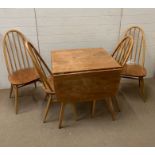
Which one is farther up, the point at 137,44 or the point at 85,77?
the point at 137,44

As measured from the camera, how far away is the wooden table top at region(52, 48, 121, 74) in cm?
171

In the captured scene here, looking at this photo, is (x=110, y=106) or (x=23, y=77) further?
(x=23, y=77)

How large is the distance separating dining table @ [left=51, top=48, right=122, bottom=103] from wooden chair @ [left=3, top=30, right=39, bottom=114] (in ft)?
1.62

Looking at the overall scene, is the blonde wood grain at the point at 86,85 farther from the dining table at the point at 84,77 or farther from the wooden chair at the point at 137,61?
the wooden chair at the point at 137,61

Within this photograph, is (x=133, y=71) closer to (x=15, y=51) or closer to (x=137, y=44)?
(x=137, y=44)

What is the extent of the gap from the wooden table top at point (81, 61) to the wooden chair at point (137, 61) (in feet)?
1.61

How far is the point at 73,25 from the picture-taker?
2.39 metres

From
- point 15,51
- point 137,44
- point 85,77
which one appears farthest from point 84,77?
point 137,44

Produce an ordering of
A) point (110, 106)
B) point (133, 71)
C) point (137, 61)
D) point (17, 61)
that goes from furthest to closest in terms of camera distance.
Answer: point (137, 61), point (17, 61), point (133, 71), point (110, 106)

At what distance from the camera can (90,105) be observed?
2324 millimetres

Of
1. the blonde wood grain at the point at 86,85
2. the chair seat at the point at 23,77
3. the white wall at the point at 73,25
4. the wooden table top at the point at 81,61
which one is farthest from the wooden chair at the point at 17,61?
the blonde wood grain at the point at 86,85

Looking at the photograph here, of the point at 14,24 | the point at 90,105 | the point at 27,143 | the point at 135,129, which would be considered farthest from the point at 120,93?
the point at 14,24

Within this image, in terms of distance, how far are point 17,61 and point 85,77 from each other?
126 centimetres

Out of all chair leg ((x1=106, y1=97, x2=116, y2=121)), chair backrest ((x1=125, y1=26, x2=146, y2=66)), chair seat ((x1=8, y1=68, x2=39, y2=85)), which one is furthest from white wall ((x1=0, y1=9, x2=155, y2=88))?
chair leg ((x1=106, y1=97, x2=116, y2=121))
